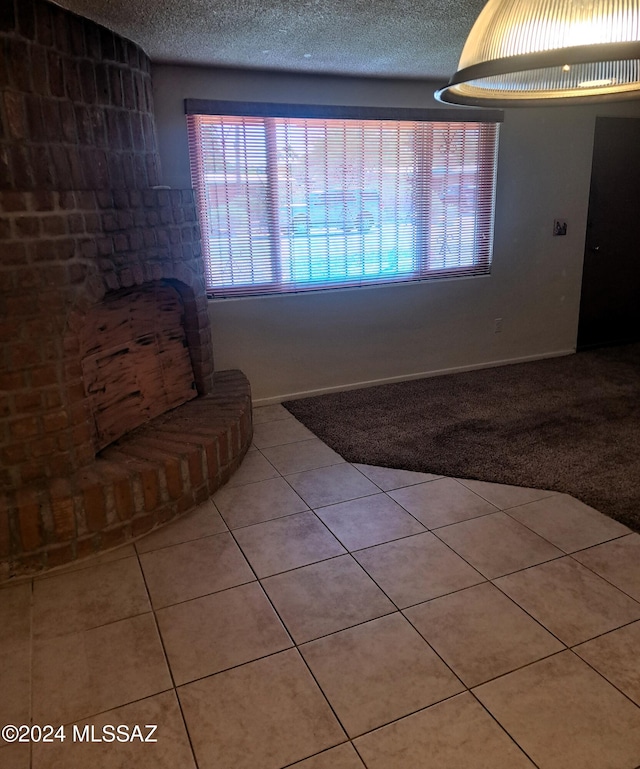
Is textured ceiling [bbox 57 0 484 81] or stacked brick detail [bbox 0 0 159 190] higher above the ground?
textured ceiling [bbox 57 0 484 81]

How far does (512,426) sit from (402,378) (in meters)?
1.06

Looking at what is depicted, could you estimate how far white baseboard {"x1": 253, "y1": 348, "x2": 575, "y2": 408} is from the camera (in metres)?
3.94

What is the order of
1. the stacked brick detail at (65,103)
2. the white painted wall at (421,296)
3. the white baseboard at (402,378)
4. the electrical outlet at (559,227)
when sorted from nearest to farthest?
the stacked brick detail at (65,103) → the white painted wall at (421,296) → the white baseboard at (402,378) → the electrical outlet at (559,227)

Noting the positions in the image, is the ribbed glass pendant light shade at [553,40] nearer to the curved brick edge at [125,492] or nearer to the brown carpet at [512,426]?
the curved brick edge at [125,492]

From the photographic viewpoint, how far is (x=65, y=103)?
216 cm

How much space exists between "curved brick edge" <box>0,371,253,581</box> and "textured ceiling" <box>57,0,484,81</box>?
1690mm

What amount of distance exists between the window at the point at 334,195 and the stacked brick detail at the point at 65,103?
82 centimetres

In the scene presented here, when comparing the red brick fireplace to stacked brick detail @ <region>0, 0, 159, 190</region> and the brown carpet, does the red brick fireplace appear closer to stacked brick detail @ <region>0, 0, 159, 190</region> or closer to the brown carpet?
stacked brick detail @ <region>0, 0, 159, 190</region>

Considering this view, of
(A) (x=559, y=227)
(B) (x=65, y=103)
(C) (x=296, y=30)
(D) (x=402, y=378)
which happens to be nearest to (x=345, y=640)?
(B) (x=65, y=103)

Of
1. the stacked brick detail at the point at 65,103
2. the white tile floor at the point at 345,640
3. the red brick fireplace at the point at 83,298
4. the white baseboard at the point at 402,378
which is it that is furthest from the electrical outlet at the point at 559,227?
the stacked brick detail at the point at 65,103

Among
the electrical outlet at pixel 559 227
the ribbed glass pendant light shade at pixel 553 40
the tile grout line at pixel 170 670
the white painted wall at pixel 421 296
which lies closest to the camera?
the ribbed glass pendant light shade at pixel 553 40

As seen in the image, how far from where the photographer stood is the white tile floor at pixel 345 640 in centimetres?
147

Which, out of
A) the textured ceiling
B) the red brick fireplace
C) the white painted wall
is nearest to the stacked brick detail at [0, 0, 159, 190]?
the red brick fireplace

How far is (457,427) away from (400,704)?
203 cm
